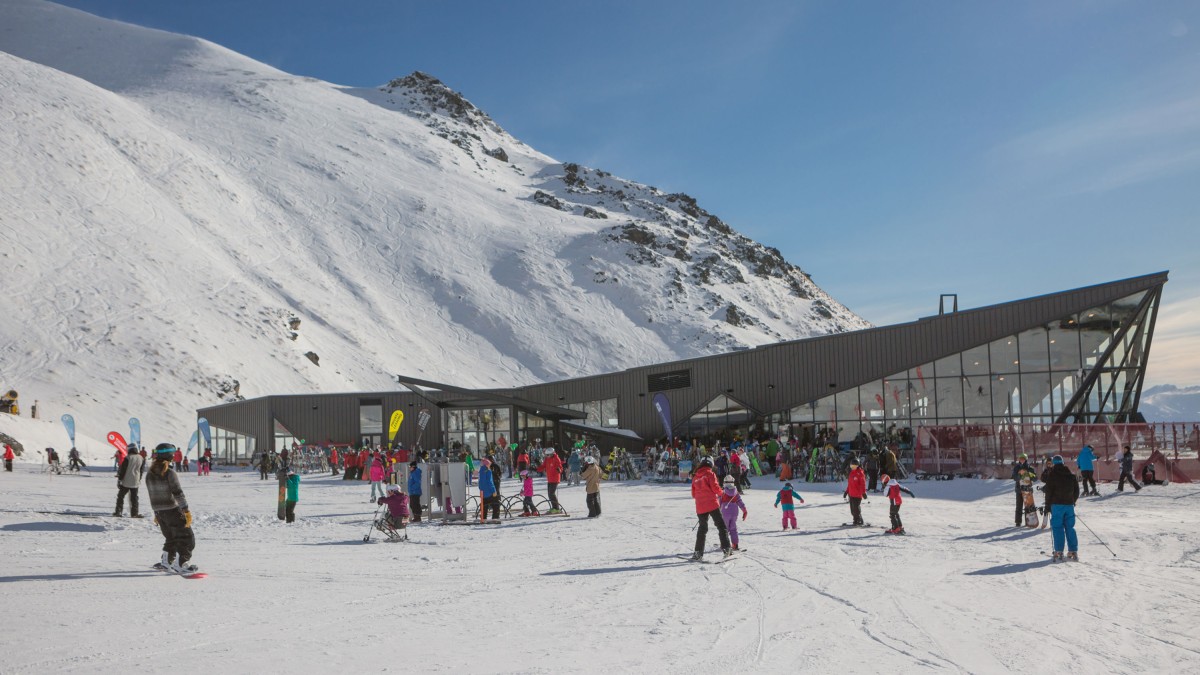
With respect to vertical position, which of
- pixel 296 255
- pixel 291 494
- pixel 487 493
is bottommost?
pixel 487 493

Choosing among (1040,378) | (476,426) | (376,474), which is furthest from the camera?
(476,426)

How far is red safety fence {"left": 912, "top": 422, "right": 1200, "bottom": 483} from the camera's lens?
2434 centimetres

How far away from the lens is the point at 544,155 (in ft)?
595

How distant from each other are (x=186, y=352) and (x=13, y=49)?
423 feet

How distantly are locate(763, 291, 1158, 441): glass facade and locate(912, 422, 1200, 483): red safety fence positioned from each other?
6.96 metres

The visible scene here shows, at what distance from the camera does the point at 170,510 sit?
10656 mm

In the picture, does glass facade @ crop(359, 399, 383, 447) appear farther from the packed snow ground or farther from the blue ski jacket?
the packed snow ground

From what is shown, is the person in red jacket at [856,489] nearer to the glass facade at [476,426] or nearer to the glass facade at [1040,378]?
the glass facade at [1040,378]

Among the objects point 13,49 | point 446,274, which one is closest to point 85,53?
point 13,49

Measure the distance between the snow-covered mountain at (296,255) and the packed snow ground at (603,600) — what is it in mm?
50553

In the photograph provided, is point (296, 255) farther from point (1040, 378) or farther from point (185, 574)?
point (185, 574)

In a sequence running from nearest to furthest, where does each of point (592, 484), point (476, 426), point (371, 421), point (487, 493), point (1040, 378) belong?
point (592, 484), point (487, 493), point (1040, 378), point (476, 426), point (371, 421)

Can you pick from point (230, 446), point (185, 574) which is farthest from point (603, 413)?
point (185, 574)

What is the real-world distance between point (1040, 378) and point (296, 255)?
7795 cm
